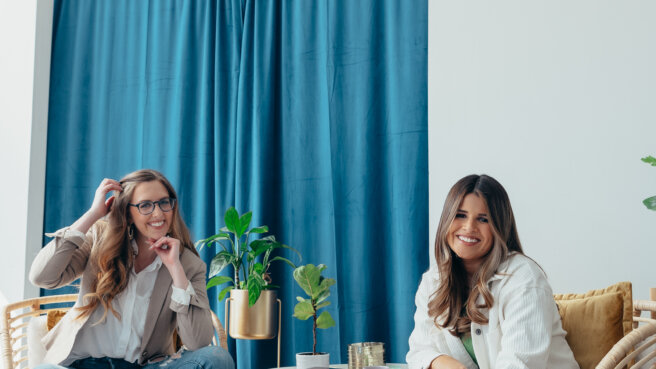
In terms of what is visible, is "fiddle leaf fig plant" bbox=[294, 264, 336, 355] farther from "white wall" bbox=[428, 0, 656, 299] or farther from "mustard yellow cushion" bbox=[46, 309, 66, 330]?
"mustard yellow cushion" bbox=[46, 309, 66, 330]

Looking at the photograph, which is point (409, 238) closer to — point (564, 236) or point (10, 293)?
point (564, 236)

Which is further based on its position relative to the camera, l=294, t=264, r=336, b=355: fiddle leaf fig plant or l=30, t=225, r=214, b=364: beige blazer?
l=294, t=264, r=336, b=355: fiddle leaf fig plant

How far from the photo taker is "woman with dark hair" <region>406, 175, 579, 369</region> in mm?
1677

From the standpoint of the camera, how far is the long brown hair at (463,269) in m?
1.81

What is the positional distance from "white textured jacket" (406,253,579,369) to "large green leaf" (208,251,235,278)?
965 mm

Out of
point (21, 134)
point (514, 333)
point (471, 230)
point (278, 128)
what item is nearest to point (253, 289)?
point (278, 128)

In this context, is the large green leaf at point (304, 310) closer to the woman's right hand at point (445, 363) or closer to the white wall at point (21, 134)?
the woman's right hand at point (445, 363)

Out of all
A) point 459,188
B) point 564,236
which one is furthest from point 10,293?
point 564,236

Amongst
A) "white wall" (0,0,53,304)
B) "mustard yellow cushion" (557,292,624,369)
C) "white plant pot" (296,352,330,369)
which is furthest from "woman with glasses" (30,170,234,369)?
"white wall" (0,0,53,304)

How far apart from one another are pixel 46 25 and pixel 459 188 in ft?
8.24

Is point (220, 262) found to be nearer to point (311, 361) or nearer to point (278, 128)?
point (311, 361)

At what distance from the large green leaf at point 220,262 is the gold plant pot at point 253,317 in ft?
0.39

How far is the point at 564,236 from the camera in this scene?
7.77 feet

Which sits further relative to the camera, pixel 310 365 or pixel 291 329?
→ pixel 291 329
